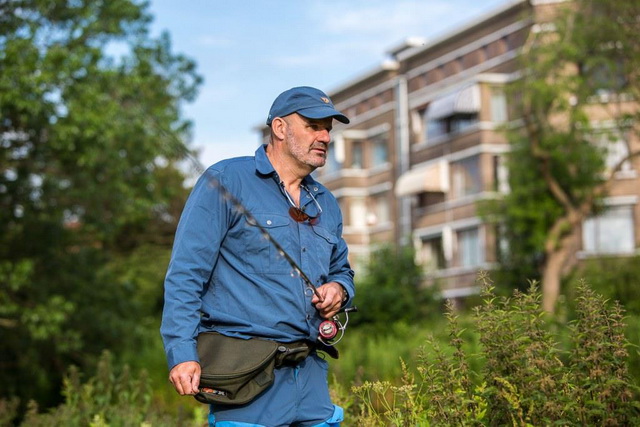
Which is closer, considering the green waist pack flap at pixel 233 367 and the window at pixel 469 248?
the green waist pack flap at pixel 233 367

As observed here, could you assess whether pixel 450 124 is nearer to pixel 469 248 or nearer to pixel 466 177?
pixel 466 177

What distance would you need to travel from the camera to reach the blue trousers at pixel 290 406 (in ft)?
14.8

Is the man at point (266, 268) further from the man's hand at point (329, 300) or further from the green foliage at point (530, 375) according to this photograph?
the green foliage at point (530, 375)

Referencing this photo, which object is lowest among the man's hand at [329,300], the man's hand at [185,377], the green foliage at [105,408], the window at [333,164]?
the green foliage at [105,408]

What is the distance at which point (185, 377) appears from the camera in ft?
14.4

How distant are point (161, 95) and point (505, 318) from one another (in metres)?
22.7

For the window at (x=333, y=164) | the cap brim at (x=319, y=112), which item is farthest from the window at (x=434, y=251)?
the cap brim at (x=319, y=112)

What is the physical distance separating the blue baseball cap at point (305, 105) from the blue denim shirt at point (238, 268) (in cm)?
25

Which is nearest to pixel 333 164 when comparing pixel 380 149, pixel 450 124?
pixel 380 149

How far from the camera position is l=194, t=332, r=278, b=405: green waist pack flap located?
4477mm

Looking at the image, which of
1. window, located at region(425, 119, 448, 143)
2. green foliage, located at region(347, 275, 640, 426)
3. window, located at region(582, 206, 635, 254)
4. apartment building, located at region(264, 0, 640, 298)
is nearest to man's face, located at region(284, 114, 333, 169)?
green foliage, located at region(347, 275, 640, 426)

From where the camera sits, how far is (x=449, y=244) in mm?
52656

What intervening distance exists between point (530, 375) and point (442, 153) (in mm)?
48889

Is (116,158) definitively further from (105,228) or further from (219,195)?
(219,195)
